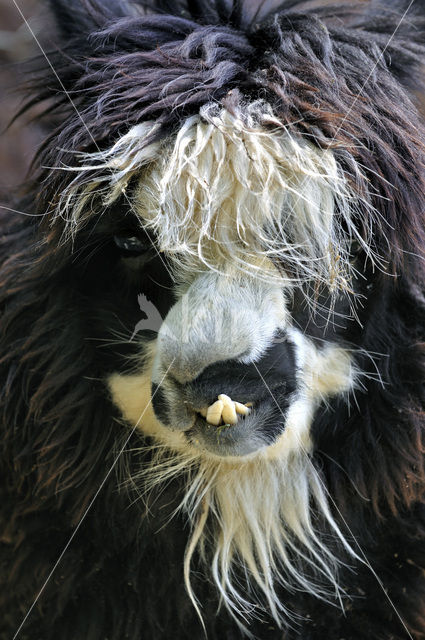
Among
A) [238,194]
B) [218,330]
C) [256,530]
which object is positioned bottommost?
[256,530]

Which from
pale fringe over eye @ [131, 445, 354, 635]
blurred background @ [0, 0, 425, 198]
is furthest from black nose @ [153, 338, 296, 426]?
blurred background @ [0, 0, 425, 198]

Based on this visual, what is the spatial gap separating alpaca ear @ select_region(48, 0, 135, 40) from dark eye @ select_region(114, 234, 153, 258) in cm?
27

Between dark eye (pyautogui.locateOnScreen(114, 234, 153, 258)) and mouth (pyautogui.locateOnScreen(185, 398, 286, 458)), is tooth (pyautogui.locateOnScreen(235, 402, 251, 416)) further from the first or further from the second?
dark eye (pyautogui.locateOnScreen(114, 234, 153, 258))

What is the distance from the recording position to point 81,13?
1.08 metres

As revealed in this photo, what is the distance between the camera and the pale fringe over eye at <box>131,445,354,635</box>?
42.1 inches

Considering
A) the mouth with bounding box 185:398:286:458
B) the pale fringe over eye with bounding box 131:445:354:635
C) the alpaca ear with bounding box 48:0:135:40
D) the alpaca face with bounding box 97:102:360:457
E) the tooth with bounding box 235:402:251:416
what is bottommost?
the pale fringe over eye with bounding box 131:445:354:635

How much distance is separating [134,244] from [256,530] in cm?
38

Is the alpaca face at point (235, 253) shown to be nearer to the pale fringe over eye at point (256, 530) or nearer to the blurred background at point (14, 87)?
the pale fringe over eye at point (256, 530)

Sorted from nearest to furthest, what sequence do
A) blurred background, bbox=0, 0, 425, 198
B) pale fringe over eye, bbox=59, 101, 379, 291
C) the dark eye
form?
pale fringe over eye, bbox=59, 101, 379, 291
the dark eye
blurred background, bbox=0, 0, 425, 198

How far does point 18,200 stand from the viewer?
112cm

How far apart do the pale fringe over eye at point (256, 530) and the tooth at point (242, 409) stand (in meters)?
0.17

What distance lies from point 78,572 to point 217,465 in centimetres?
25

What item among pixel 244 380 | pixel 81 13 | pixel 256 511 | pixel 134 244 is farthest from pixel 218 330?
pixel 81 13

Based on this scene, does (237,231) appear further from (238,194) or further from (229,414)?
(229,414)
